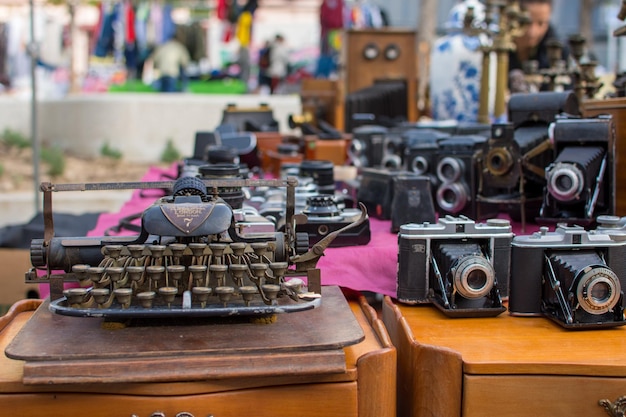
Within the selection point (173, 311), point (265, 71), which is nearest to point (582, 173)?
point (173, 311)

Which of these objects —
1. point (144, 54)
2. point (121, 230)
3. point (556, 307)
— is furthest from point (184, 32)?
point (556, 307)

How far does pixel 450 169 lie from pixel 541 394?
3.75 ft

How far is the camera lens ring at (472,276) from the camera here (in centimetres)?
172

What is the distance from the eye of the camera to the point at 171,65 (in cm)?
1254

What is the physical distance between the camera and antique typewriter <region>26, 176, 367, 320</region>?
1486 millimetres

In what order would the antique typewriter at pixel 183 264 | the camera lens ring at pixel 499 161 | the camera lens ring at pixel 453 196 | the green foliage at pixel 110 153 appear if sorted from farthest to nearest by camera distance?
the green foliage at pixel 110 153 → the camera lens ring at pixel 453 196 → the camera lens ring at pixel 499 161 → the antique typewriter at pixel 183 264

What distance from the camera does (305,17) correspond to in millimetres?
17031

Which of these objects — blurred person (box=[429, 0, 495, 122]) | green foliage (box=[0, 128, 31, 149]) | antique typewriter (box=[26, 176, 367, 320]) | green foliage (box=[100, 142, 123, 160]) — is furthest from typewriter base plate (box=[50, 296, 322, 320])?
green foliage (box=[0, 128, 31, 149])

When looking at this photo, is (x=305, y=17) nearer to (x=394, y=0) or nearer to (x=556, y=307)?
(x=394, y=0)

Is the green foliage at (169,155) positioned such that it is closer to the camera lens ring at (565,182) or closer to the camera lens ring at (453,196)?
the camera lens ring at (453,196)

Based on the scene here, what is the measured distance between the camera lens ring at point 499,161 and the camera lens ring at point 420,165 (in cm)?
34

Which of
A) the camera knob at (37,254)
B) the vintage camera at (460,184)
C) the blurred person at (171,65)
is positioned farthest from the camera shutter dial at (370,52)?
the blurred person at (171,65)

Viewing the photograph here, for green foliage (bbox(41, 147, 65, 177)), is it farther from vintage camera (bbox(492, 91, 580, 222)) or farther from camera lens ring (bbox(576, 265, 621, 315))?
camera lens ring (bbox(576, 265, 621, 315))

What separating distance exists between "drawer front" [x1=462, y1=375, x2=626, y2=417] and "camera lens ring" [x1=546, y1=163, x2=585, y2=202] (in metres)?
0.75
